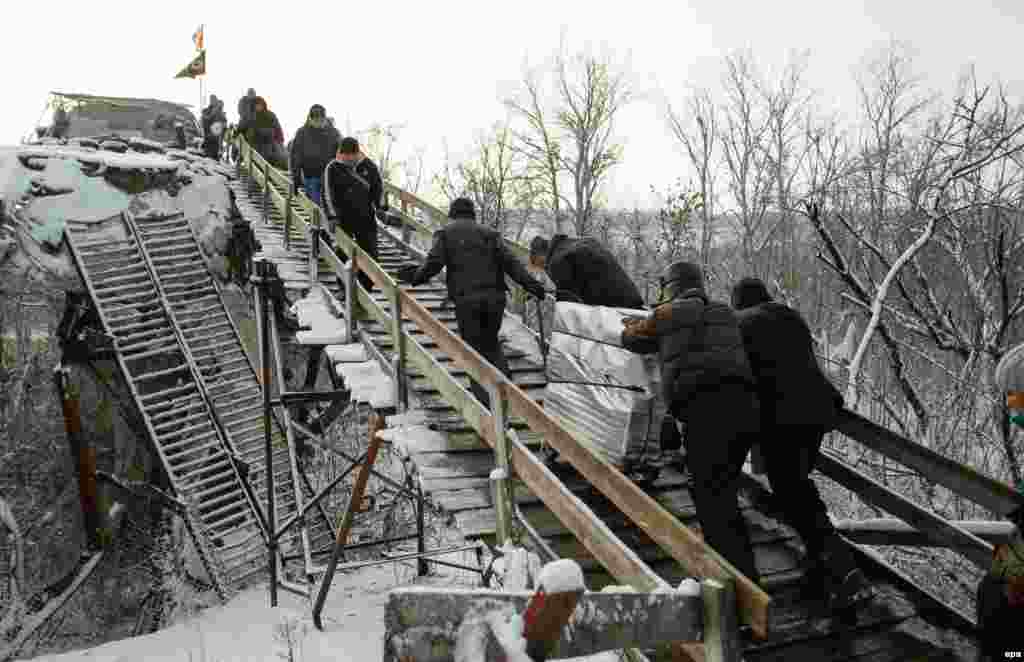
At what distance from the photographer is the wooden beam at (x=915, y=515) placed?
157 inches

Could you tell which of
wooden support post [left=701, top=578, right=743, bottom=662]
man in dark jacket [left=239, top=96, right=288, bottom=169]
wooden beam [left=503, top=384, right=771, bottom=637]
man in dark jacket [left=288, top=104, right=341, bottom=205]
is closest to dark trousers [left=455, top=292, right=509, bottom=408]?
wooden beam [left=503, top=384, right=771, bottom=637]

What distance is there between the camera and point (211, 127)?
17.1 meters

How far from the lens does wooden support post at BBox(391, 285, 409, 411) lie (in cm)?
611

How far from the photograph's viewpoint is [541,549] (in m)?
4.11

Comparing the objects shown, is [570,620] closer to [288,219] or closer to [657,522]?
[657,522]

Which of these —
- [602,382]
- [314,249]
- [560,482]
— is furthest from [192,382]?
[560,482]

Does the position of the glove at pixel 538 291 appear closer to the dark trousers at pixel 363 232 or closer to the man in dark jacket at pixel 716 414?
the man in dark jacket at pixel 716 414

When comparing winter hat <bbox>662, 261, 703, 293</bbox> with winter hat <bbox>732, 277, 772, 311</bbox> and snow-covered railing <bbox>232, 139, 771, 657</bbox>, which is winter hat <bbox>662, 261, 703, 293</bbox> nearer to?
winter hat <bbox>732, 277, 772, 311</bbox>

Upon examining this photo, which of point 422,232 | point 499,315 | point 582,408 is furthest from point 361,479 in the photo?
point 422,232

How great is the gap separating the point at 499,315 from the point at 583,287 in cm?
98

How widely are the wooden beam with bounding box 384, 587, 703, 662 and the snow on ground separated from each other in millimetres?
6500

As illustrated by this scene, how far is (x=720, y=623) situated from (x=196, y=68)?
64.0ft

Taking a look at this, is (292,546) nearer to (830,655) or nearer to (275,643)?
(275,643)

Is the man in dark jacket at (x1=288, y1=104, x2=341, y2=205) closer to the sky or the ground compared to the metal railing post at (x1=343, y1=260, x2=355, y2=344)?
closer to the sky
